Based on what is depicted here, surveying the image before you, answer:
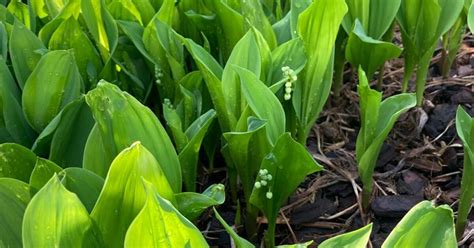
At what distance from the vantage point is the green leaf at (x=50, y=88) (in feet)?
4.63

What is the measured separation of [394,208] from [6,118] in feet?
2.81

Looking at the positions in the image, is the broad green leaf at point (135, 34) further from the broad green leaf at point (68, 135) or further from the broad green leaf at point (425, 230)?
the broad green leaf at point (425, 230)

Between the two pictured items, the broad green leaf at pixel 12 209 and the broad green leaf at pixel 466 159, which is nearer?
the broad green leaf at pixel 12 209

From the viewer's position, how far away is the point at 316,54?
4.87ft

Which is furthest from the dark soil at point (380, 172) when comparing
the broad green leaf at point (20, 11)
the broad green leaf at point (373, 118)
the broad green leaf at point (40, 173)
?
the broad green leaf at point (20, 11)

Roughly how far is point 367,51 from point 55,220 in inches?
35.6

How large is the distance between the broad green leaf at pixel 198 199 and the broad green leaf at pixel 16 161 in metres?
0.29

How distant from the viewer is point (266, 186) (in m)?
1.38

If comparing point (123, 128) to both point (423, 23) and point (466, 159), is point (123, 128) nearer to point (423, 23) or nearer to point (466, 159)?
point (466, 159)

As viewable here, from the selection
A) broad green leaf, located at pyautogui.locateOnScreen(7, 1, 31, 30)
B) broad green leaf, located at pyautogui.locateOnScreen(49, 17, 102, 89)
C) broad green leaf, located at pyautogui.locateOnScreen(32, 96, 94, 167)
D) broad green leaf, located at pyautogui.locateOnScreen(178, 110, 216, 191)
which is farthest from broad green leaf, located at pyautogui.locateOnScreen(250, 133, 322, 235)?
broad green leaf, located at pyautogui.locateOnScreen(7, 1, 31, 30)

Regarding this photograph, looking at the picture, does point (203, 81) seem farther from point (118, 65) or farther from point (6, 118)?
point (6, 118)

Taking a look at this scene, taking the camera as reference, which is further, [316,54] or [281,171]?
[316,54]

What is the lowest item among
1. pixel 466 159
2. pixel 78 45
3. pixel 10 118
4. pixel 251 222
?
pixel 251 222

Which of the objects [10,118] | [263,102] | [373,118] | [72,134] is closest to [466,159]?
[373,118]
